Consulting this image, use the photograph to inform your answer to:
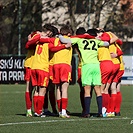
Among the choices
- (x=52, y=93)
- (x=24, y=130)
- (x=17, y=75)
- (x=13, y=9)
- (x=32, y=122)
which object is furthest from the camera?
(x=13, y=9)

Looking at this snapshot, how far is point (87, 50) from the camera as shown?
1430 centimetres

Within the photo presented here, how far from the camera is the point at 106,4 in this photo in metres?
44.3

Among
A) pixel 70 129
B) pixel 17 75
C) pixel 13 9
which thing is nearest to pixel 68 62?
pixel 70 129

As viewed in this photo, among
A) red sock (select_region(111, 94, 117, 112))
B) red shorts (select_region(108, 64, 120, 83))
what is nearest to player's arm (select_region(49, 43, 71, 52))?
red shorts (select_region(108, 64, 120, 83))

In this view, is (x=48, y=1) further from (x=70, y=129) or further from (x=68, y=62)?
(x=70, y=129)

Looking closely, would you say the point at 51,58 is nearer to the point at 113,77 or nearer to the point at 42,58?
the point at 42,58

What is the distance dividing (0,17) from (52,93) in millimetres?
30142

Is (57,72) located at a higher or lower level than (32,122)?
higher

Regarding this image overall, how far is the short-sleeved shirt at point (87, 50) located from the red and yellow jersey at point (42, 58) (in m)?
0.63

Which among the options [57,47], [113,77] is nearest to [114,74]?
[113,77]

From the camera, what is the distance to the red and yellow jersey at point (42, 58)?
1430 cm

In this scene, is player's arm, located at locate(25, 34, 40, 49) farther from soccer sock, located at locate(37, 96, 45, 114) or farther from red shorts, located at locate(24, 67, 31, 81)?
soccer sock, located at locate(37, 96, 45, 114)

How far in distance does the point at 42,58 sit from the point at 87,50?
0.99 metres

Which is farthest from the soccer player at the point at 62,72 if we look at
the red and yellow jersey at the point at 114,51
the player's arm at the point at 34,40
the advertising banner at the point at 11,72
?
the advertising banner at the point at 11,72
